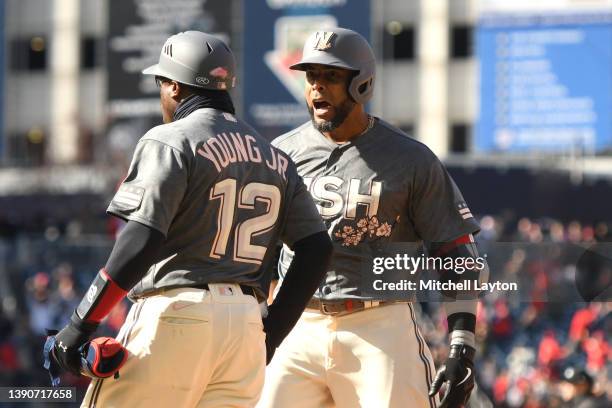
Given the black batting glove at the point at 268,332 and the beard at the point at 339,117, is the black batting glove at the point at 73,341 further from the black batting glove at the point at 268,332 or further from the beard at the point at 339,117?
the beard at the point at 339,117

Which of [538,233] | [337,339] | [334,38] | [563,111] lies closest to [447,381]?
[337,339]

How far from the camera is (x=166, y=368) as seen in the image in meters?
4.72

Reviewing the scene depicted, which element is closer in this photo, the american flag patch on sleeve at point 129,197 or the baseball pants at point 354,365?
the american flag patch on sleeve at point 129,197

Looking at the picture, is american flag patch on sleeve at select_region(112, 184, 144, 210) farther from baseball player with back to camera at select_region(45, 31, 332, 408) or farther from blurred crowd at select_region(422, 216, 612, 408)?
blurred crowd at select_region(422, 216, 612, 408)

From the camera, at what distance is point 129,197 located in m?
4.68

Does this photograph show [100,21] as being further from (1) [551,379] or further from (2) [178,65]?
(2) [178,65]

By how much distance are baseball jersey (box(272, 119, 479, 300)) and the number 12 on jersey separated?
1.03 metres

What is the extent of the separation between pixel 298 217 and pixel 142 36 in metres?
23.3

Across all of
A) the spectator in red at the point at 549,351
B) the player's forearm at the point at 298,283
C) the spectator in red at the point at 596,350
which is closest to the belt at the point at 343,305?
the player's forearm at the point at 298,283

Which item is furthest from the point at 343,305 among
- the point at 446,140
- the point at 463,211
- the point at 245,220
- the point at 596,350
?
the point at 446,140

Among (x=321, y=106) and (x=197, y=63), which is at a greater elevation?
(x=197, y=63)

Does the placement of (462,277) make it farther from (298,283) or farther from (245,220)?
(245,220)

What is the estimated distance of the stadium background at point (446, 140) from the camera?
16047mm

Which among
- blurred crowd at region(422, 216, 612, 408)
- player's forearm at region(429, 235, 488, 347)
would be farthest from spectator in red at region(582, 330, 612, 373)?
player's forearm at region(429, 235, 488, 347)
